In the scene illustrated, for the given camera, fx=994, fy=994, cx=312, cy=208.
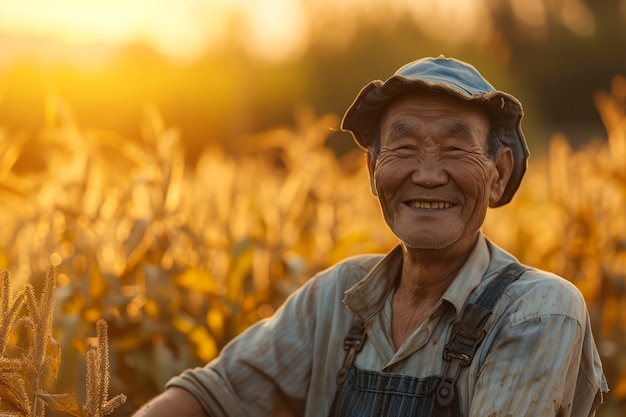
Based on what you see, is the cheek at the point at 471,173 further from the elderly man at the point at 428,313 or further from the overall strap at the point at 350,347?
the overall strap at the point at 350,347

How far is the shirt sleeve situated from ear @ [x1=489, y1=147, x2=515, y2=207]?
37 cm

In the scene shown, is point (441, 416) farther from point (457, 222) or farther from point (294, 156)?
point (294, 156)

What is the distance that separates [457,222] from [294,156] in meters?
2.61

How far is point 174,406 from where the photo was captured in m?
2.55

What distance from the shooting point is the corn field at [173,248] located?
367 cm

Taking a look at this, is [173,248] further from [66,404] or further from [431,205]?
[66,404]

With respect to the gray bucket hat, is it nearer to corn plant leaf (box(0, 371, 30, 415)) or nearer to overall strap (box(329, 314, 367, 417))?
overall strap (box(329, 314, 367, 417))

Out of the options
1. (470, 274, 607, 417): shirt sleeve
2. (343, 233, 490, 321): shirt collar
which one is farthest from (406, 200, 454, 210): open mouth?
(470, 274, 607, 417): shirt sleeve

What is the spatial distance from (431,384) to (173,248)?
6.06 ft

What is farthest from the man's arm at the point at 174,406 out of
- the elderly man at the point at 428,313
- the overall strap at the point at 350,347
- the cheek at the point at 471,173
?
the cheek at the point at 471,173

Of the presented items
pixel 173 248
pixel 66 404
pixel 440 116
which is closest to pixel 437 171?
pixel 440 116

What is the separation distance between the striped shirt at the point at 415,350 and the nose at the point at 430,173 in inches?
8.7

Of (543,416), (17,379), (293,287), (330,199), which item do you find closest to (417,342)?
(543,416)

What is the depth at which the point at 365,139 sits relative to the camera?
2664 millimetres
